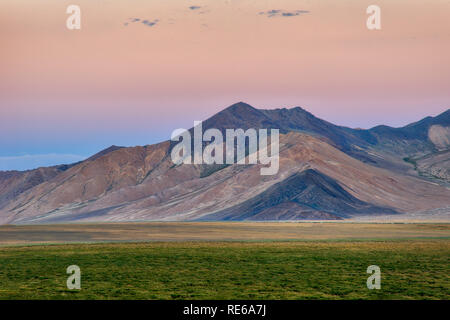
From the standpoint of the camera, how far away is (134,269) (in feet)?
134

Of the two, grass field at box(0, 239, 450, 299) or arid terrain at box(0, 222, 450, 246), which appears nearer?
grass field at box(0, 239, 450, 299)

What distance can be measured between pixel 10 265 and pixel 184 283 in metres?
17.9

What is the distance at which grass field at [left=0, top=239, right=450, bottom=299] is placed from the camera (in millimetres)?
29781

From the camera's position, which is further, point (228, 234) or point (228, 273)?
point (228, 234)

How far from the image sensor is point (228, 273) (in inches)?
1495

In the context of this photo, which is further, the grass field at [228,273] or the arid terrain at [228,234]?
the arid terrain at [228,234]

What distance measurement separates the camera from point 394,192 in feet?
643

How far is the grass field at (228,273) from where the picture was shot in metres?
29.8
